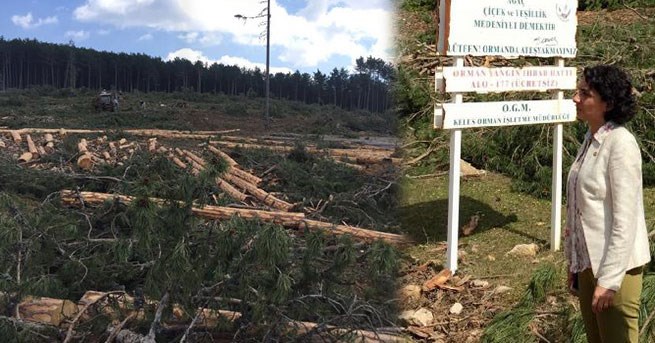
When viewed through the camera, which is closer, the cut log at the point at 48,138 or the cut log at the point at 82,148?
the cut log at the point at 82,148

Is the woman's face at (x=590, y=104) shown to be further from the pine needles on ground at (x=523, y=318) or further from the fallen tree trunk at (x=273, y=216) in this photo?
the fallen tree trunk at (x=273, y=216)

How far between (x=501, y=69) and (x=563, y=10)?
0.59 meters

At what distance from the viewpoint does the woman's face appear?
1.76m

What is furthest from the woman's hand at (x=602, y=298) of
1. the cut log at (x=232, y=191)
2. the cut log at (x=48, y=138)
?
the cut log at (x=48, y=138)

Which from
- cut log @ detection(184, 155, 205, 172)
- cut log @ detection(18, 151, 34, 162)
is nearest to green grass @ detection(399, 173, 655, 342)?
cut log @ detection(184, 155, 205, 172)

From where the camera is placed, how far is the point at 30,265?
117 inches

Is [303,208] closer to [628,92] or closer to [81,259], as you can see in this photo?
[81,259]

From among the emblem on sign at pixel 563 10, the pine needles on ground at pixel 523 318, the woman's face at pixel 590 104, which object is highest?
the emblem on sign at pixel 563 10

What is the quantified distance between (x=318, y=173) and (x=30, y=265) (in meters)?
4.23

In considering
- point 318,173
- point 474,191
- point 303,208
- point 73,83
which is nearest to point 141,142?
point 318,173

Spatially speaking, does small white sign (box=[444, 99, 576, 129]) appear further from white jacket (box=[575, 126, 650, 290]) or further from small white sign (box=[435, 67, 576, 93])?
white jacket (box=[575, 126, 650, 290])

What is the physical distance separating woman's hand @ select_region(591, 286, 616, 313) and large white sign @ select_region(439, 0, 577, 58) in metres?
1.66

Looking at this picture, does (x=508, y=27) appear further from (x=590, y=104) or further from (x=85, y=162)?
(x=85, y=162)

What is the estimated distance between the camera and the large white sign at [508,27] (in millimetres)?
3113
